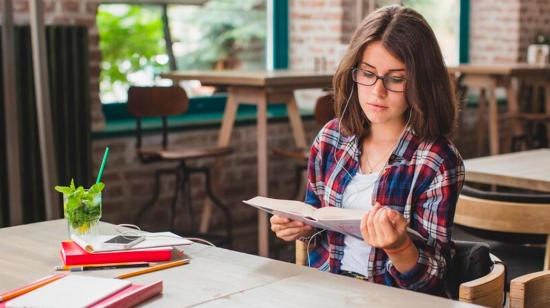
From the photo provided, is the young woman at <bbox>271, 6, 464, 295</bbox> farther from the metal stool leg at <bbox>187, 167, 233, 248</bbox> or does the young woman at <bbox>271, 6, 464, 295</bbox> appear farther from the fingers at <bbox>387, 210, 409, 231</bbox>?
the metal stool leg at <bbox>187, 167, 233, 248</bbox>

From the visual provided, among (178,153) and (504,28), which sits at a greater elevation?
(504,28)

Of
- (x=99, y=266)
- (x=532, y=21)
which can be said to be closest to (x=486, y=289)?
(x=99, y=266)

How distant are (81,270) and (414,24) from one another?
85 centimetres

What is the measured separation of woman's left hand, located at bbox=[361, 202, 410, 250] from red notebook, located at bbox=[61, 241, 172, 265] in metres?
0.37

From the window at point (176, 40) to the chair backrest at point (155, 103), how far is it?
0.63 metres

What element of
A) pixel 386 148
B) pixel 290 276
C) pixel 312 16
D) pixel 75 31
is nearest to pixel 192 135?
pixel 75 31

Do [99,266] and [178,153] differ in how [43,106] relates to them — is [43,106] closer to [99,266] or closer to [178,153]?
[178,153]

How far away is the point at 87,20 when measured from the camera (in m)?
4.61

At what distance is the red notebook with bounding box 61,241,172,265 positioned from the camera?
5.23ft

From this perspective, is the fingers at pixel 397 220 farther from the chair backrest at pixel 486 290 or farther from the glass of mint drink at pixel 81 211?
the glass of mint drink at pixel 81 211

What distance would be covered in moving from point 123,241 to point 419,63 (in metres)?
0.70

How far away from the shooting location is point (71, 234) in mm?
1720

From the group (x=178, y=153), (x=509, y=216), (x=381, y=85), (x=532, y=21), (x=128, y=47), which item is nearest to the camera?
(x=381, y=85)

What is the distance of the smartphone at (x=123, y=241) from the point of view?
5.35ft
